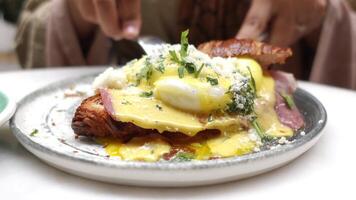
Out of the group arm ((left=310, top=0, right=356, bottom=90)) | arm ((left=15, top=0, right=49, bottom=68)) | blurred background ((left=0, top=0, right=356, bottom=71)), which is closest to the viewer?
arm ((left=310, top=0, right=356, bottom=90))

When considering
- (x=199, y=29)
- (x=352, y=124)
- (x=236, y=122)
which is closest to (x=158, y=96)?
(x=236, y=122)

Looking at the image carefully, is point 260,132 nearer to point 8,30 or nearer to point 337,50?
point 337,50

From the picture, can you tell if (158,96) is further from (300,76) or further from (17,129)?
(300,76)

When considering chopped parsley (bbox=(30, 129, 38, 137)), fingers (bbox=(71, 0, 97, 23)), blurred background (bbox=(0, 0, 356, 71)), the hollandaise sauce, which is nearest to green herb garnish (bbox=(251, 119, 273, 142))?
the hollandaise sauce

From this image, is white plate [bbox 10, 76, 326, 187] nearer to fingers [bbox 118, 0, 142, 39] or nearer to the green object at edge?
the green object at edge

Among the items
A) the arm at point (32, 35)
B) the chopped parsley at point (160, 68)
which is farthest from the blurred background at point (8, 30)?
the chopped parsley at point (160, 68)
